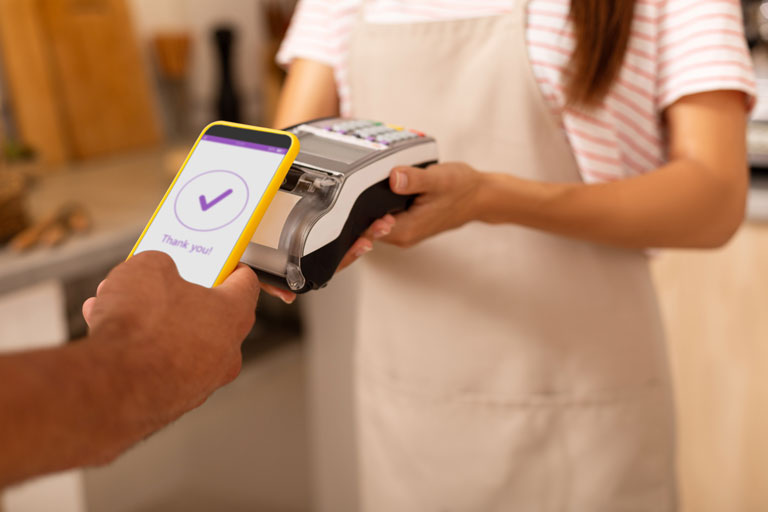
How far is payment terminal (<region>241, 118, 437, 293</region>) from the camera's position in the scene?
420mm

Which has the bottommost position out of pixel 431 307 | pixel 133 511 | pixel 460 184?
pixel 133 511

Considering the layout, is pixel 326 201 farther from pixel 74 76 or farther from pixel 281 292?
pixel 74 76

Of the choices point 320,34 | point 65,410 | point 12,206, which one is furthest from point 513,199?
point 12,206

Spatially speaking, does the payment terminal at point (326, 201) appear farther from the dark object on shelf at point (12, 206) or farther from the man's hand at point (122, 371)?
the dark object on shelf at point (12, 206)

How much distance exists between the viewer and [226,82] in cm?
147

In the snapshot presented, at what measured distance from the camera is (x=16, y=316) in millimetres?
955

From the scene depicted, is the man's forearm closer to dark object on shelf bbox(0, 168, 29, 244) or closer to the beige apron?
the beige apron

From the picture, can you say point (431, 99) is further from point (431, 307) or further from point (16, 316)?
point (16, 316)

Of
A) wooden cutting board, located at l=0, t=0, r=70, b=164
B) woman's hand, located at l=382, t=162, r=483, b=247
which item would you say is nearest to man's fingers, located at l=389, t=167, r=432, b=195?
woman's hand, located at l=382, t=162, r=483, b=247

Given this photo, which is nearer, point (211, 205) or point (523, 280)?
point (211, 205)

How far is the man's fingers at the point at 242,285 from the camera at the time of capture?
1.13 feet

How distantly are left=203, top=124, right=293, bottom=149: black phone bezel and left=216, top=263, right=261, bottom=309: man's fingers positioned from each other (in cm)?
9

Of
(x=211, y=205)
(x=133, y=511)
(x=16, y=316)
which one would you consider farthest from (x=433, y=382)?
(x=133, y=511)

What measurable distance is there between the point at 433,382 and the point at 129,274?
46cm
